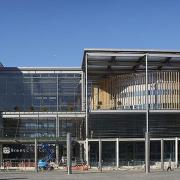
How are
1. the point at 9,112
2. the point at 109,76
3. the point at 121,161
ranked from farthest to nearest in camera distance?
the point at 109,76 → the point at 9,112 → the point at 121,161

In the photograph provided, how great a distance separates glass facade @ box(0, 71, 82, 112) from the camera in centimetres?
9212

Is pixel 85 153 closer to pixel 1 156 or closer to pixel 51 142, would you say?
pixel 51 142

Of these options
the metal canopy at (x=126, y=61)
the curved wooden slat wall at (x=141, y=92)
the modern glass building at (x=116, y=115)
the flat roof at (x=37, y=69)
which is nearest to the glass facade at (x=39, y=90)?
the flat roof at (x=37, y=69)

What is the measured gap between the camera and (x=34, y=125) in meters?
85.8

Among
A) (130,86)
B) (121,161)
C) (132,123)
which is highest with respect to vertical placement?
(130,86)

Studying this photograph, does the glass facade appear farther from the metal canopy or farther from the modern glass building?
the metal canopy

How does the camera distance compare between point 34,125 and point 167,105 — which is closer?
point 167,105

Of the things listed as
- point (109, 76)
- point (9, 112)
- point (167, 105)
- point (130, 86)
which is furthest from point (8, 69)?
point (167, 105)

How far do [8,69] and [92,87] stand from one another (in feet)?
47.1

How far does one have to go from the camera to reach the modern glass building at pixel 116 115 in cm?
7806

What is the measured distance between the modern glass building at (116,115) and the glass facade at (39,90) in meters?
1.81

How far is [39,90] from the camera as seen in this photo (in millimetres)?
92875

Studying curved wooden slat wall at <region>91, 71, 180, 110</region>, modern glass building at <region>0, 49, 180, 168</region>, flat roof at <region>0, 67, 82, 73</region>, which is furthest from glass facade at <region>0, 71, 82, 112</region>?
curved wooden slat wall at <region>91, 71, 180, 110</region>

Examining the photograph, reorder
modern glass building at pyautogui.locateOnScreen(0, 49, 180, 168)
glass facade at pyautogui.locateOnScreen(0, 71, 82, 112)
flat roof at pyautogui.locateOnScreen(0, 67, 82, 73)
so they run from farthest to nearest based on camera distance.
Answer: flat roof at pyautogui.locateOnScreen(0, 67, 82, 73)
glass facade at pyautogui.locateOnScreen(0, 71, 82, 112)
modern glass building at pyautogui.locateOnScreen(0, 49, 180, 168)
